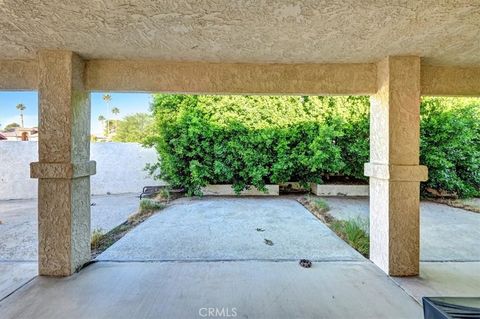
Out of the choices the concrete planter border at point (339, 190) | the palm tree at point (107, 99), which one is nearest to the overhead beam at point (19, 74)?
the concrete planter border at point (339, 190)

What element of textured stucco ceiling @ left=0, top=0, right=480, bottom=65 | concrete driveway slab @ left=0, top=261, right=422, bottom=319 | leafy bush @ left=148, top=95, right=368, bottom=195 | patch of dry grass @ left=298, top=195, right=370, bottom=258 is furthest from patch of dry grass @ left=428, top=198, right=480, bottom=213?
concrete driveway slab @ left=0, top=261, right=422, bottom=319

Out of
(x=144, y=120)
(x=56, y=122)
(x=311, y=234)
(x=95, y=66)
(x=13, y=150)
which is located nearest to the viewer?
(x=56, y=122)

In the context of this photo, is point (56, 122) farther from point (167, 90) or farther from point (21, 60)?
point (167, 90)

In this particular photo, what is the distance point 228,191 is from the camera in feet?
29.7

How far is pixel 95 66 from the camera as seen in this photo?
11.2ft

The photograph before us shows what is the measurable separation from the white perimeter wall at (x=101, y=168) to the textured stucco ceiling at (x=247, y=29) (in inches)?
291

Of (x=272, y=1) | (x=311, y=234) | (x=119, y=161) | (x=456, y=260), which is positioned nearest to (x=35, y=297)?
(x=272, y=1)

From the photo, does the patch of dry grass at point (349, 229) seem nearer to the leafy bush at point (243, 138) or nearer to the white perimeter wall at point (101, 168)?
the leafy bush at point (243, 138)

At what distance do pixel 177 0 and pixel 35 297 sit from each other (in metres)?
3.17

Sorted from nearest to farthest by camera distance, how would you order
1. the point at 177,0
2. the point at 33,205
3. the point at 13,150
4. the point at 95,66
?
1. the point at 177,0
2. the point at 95,66
3. the point at 33,205
4. the point at 13,150

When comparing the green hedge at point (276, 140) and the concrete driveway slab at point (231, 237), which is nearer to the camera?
the concrete driveway slab at point (231, 237)

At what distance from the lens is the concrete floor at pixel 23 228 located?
3.23 metres
